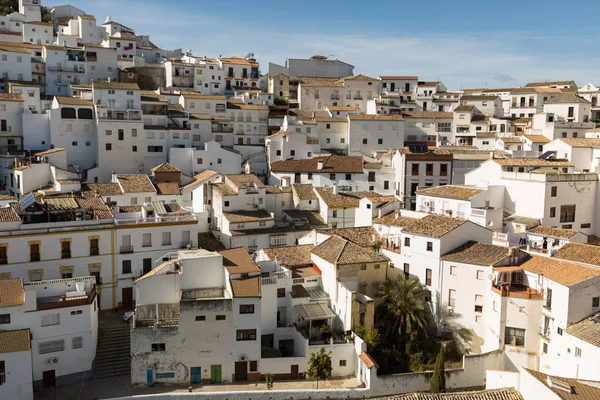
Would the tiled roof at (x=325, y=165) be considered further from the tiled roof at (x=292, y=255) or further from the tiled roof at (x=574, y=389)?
the tiled roof at (x=574, y=389)

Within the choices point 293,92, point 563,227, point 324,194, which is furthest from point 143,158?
point 563,227

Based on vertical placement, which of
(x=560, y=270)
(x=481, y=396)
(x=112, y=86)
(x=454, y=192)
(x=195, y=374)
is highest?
(x=112, y=86)

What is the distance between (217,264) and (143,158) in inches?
987

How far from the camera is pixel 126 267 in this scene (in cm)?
3347

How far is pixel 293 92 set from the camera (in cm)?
7556

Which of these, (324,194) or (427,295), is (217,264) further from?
(324,194)

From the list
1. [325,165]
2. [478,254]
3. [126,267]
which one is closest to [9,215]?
[126,267]

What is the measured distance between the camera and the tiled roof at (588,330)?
25.2 meters

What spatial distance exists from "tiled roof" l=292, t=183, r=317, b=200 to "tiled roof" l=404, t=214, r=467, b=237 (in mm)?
11893

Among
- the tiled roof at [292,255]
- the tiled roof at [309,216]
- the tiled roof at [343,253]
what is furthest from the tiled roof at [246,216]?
the tiled roof at [343,253]

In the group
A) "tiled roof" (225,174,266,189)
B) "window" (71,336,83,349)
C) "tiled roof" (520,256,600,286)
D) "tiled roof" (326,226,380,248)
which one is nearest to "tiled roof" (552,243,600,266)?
"tiled roof" (520,256,600,286)

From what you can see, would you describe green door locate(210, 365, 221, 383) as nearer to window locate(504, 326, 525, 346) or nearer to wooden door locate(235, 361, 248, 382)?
wooden door locate(235, 361, 248, 382)

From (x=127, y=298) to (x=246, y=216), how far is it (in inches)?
429

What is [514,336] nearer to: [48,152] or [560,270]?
[560,270]
